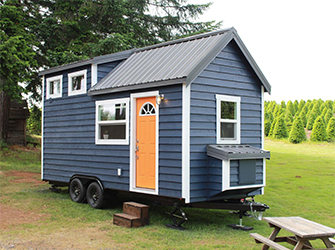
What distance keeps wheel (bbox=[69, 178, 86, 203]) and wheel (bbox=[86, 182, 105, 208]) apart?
278 millimetres

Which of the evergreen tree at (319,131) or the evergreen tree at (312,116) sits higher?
the evergreen tree at (312,116)

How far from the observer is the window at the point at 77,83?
1012 centimetres

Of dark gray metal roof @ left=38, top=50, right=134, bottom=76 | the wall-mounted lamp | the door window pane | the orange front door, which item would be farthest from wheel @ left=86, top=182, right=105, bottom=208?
the door window pane

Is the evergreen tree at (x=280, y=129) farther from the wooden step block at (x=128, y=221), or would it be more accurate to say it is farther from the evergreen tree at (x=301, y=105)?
the wooden step block at (x=128, y=221)

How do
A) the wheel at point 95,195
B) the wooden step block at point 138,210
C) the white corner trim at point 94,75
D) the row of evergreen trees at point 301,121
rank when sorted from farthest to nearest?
the row of evergreen trees at point 301,121
the white corner trim at point 94,75
the wheel at point 95,195
the wooden step block at point 138,210

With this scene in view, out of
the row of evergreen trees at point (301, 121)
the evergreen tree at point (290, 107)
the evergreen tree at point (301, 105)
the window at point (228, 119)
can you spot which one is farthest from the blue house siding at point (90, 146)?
the evergreen tree at point (301, 105)

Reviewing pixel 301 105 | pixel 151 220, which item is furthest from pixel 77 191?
pixel 301 105

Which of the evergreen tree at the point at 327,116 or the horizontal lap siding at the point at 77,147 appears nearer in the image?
the horizontal lap siding at the point at 77,147

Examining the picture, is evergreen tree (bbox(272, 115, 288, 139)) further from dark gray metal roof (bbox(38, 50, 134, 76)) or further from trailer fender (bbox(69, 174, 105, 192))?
trailer fender (bbox(69, 174, 105, 192))

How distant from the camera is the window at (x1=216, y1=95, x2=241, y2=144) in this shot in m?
7.91

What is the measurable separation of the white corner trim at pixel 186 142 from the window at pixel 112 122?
184 centimetres

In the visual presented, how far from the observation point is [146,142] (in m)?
8.22

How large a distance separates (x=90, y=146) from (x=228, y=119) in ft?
12.5

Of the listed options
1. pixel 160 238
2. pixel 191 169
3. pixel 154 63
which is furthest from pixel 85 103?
pixel 160 238
